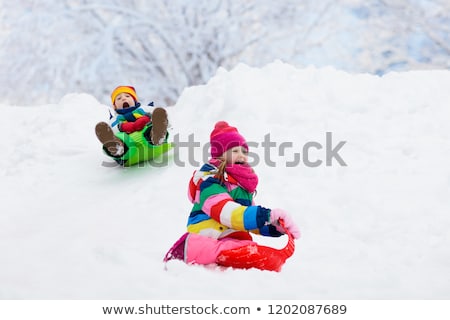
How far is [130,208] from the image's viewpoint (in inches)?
152

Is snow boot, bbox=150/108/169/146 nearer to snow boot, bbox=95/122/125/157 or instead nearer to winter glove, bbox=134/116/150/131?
winter glove, bbox=134/116/150/131

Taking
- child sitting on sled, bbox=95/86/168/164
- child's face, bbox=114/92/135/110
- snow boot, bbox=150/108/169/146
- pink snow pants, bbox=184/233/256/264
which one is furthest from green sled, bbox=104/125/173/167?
pink snow pants, bbox=184/233/256/264

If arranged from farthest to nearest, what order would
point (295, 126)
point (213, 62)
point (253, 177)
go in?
point (213, 62) < point (295, 126) < point (253, 177)

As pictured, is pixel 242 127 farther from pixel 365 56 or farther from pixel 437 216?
pixel 365 56

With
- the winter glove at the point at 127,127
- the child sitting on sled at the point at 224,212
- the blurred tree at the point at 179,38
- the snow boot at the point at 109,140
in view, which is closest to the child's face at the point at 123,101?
the winter glove at the point at 127,127

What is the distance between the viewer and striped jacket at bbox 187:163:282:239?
223cm

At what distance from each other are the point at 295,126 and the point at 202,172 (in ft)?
7.63

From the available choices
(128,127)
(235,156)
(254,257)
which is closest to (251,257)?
(254,257)

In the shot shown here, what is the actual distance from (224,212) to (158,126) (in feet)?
7.62

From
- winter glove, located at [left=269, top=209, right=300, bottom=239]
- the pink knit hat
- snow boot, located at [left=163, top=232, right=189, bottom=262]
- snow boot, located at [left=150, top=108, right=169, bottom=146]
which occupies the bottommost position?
snow boot, located at [left=163, top=232, right=189, bottom=262]

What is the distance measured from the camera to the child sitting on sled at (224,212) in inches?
88.3

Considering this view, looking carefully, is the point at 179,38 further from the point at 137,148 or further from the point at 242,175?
the point at 242,175

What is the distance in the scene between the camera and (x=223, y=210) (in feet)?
7.57
